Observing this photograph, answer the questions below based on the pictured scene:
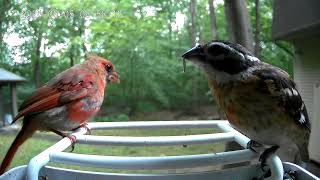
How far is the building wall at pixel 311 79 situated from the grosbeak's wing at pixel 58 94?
846 mm

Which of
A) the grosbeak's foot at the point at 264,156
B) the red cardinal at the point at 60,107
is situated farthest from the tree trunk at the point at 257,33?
the grosbeak's foot at the point at 264,156

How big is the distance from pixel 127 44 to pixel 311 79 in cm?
113

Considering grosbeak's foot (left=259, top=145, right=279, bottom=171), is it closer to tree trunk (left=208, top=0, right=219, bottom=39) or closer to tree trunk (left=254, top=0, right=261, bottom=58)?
tree trunk (left=254, top=0, right=261, bottom=58)

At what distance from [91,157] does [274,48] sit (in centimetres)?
155

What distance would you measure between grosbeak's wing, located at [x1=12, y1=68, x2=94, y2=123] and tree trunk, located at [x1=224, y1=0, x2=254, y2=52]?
0.59 meters

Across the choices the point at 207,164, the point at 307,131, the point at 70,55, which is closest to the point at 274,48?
the point at 70,55

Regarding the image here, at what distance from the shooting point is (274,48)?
2088 millimetres

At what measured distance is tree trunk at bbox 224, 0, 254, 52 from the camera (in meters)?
1.71

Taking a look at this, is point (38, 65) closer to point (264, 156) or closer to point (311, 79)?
point (311, 79)

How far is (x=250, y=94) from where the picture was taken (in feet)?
3.01

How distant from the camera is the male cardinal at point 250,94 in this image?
0.90 m

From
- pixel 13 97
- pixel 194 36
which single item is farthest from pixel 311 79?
pixel 13 97

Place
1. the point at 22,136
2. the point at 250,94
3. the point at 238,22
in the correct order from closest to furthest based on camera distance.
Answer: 1. the point at 250,94
2. the point at 22,136
3. the point at 238,22

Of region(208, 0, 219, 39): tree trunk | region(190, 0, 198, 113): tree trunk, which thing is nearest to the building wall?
region(208, 0, 219, 39): tree trunk
